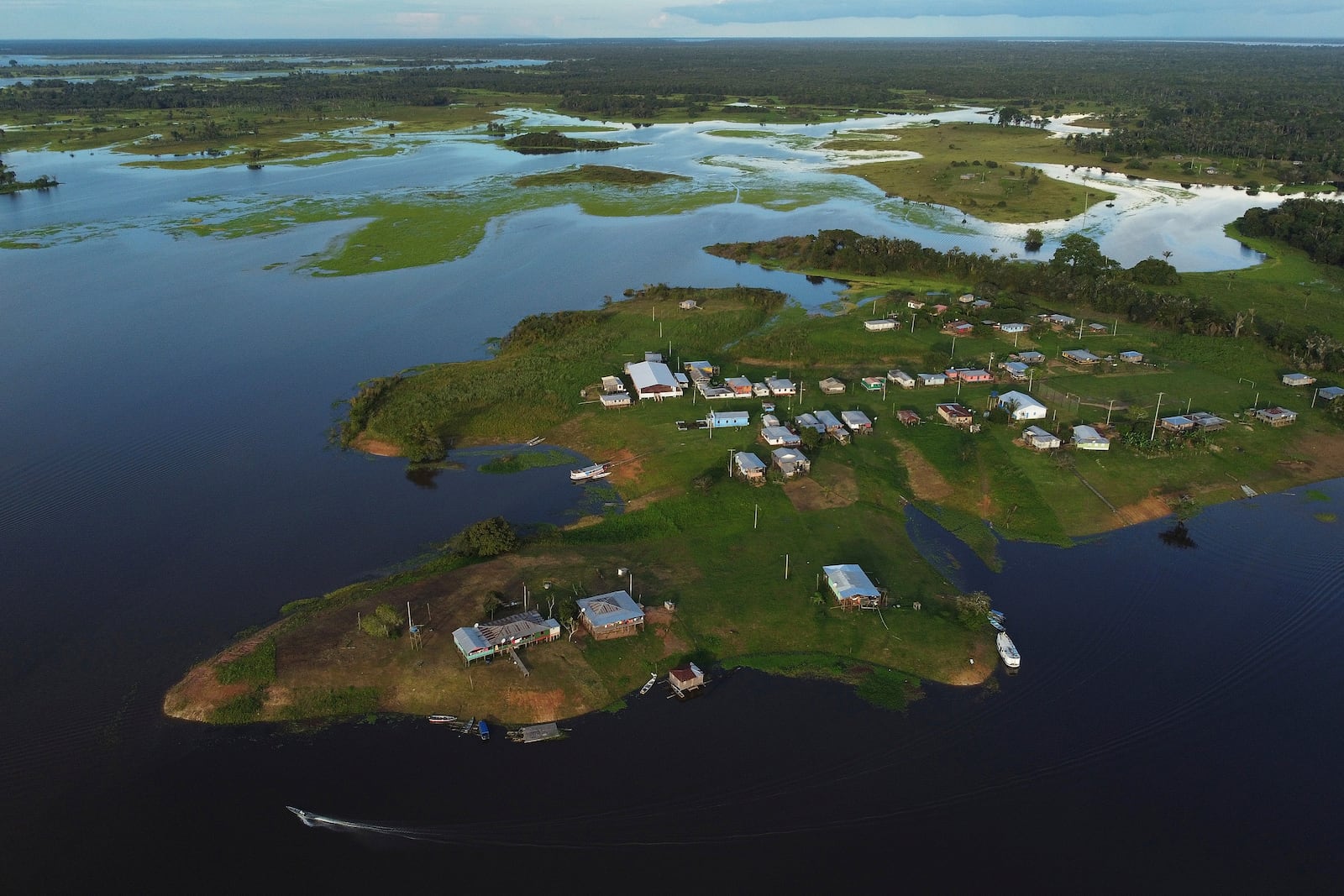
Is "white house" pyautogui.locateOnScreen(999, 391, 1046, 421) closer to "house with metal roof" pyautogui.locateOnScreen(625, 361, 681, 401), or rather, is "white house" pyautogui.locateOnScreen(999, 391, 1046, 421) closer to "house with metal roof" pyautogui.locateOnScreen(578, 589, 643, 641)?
"house with metal roof" pyautogui.locateOnScreen(625, 361, 681, 401)

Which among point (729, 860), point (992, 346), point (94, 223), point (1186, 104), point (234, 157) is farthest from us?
point (1186, 104)

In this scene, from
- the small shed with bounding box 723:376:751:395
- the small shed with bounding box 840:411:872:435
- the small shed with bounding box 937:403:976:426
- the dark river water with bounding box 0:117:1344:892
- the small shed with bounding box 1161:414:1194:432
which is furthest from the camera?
the small shed with bounding box 723:376:751:395

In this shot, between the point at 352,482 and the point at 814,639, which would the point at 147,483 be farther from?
the point at 814,639

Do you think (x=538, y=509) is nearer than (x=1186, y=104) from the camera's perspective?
Yes

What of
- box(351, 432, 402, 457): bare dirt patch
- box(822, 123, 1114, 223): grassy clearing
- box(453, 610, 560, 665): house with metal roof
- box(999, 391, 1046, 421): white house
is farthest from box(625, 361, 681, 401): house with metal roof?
box(822, 123, 1114, 223): grassy clearing

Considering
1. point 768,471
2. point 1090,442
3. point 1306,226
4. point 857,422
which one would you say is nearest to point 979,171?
point 1306,226

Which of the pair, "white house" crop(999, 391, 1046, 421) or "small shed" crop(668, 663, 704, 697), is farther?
"white house" crop(999, 391, 1046, 421)

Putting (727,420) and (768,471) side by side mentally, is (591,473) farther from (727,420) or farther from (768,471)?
(768,471)

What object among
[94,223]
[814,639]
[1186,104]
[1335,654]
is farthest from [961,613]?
[1186,104]
